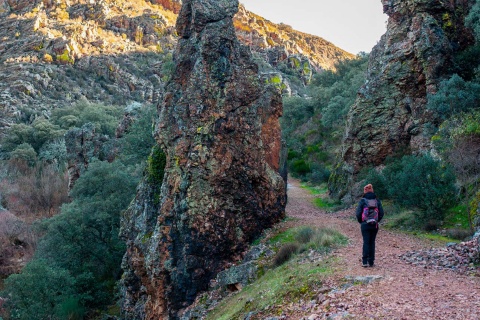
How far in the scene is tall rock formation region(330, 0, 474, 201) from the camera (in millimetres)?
18672

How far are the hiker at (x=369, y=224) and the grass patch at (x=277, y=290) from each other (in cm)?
84

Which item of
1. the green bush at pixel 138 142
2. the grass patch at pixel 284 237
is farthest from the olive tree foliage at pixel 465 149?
the green bush at pixel 138 142

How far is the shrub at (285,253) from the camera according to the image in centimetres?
1148

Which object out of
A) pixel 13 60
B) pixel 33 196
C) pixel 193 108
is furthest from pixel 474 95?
pixel 13 60

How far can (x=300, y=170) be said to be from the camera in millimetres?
34969

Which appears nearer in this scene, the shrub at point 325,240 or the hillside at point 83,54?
the shrub at point 325,240

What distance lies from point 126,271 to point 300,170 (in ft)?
72.6

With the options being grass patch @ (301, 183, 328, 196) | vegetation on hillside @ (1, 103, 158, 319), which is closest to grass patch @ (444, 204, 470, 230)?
vegetation on hillside @ (1, 103, 158, 319)

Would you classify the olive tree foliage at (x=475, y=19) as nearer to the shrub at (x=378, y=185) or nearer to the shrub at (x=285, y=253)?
the shrub at (x=378, y=185)

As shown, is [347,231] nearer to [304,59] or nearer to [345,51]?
[304,59]

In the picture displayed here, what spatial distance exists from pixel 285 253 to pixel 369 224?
3.47 metres

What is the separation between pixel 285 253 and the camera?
459 inches

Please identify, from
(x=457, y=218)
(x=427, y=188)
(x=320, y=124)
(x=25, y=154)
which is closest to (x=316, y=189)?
(x=427, y=188)

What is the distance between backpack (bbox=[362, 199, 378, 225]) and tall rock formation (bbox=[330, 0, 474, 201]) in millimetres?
9892
